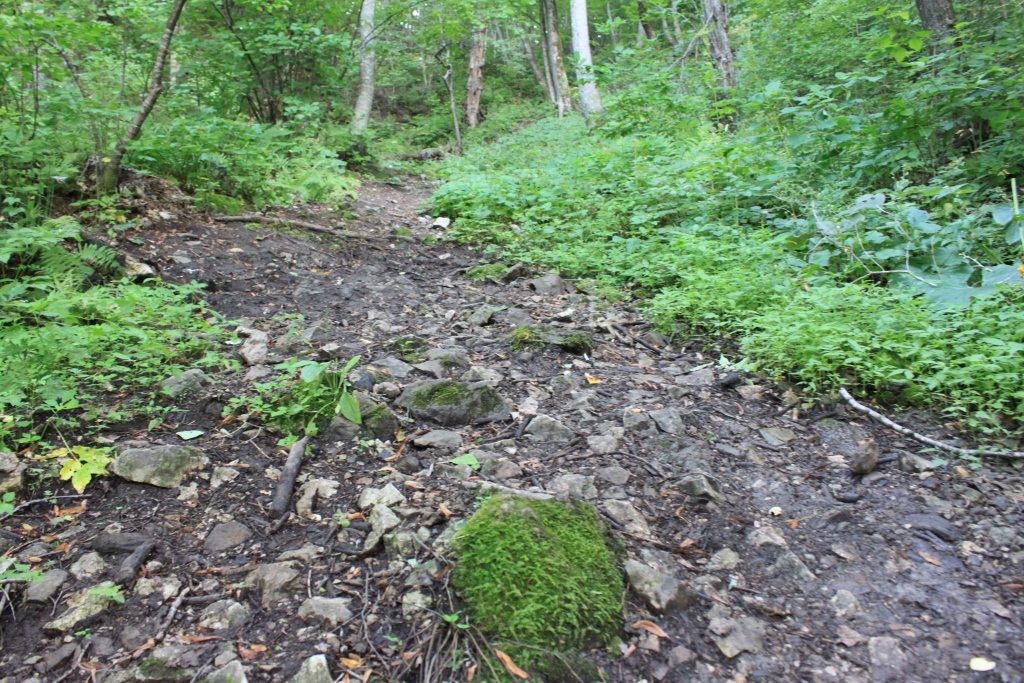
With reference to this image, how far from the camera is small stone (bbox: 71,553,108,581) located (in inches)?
86.0

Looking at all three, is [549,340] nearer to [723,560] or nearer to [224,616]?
[723,560]

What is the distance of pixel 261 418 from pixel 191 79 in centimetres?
850

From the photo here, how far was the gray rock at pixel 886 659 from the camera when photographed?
1.97 meters

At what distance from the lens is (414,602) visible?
217 cm

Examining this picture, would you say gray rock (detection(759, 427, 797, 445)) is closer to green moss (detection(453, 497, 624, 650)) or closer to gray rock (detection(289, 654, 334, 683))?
green moss (detection(453, 497, 624, 650))

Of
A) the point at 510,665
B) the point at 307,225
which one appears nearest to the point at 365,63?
the point at 307,225

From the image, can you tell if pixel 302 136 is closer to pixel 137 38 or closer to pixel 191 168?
pixel 137 38

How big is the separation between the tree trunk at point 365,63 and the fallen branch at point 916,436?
34.7 feet

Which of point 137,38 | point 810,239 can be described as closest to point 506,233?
point 810,239

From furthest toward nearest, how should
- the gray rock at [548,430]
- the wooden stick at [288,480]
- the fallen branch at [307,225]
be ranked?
the fallen branch at [307,225], the gray rock at [548,430], the wooden stick at [288,480]

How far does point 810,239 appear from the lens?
17.4ft

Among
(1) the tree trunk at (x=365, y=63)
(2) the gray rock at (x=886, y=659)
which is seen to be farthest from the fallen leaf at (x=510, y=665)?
(1) the tree trunk at (x=365, y=63)

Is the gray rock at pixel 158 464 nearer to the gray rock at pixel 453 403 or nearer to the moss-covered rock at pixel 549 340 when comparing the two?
the gray rock at pixel 453 403

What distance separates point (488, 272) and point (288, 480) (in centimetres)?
380
